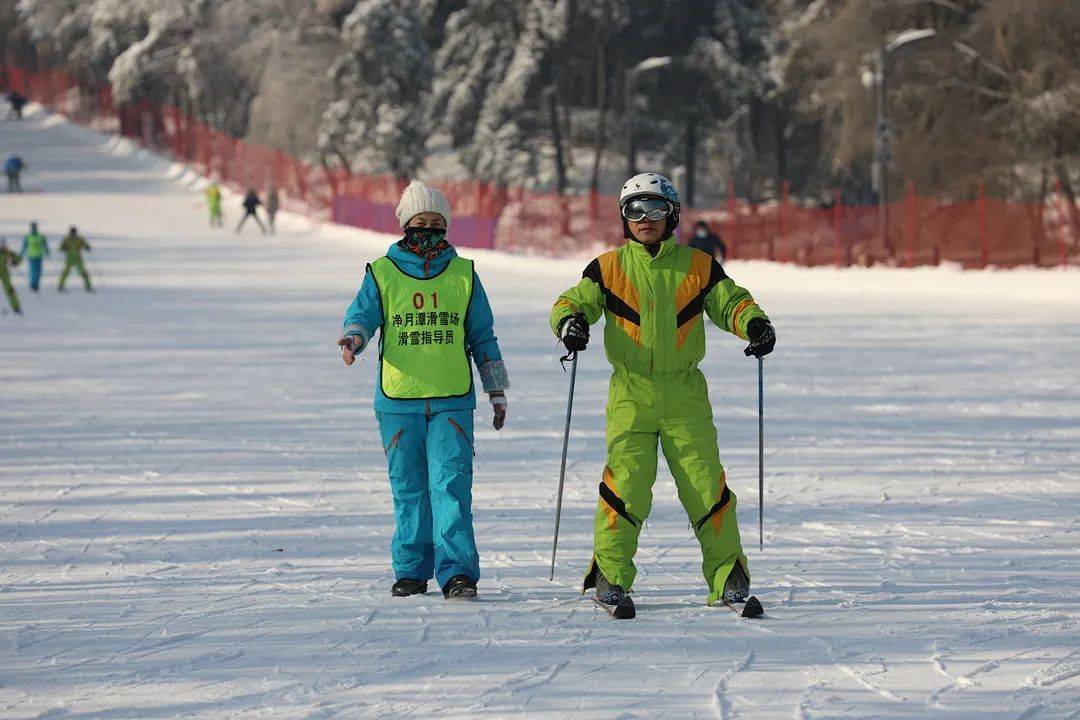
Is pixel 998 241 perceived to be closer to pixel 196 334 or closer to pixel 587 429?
pixel 196 334

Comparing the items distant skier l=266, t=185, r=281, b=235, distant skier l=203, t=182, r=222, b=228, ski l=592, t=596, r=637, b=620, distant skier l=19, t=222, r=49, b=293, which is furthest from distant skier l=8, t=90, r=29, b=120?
ski l=592, t=596, r=637, b=620

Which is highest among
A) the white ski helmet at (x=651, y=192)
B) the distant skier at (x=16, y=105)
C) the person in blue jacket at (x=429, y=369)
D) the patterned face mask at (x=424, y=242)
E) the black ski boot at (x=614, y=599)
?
the distant skier at (x=16, y=105)

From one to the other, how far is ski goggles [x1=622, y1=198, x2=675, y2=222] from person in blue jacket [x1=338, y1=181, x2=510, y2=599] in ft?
2.04

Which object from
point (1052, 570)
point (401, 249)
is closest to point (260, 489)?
point (401, 249)

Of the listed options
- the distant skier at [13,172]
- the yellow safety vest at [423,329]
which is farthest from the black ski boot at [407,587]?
the distant skier at [13,172]

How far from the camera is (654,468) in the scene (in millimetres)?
6172

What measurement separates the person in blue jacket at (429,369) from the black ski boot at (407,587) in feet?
0.35

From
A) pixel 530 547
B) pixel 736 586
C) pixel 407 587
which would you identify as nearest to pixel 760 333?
pixel 736 586

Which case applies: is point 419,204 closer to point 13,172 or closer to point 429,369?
point 429,369

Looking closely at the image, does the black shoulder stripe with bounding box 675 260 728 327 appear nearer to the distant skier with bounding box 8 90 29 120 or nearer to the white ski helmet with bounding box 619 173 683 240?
the white ski helmet with bounding box 619 173 683 240

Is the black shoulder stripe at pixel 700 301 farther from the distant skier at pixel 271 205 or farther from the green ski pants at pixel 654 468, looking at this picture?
the distant skier at pixel 271 205

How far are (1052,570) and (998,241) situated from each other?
2074cm

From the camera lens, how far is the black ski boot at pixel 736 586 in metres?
6.15

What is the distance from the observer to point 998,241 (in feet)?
88.9
